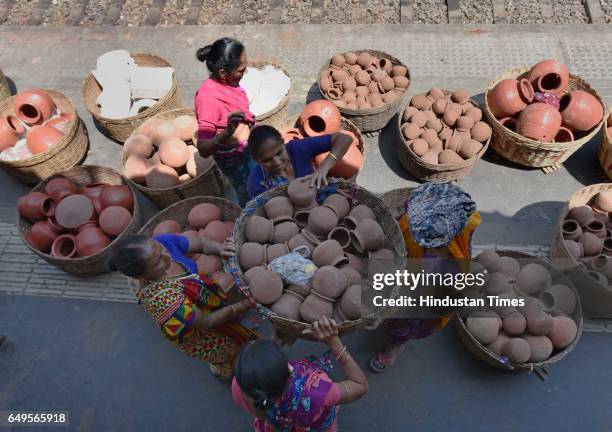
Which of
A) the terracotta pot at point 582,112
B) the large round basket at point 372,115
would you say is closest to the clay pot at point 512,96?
the terracotta pot at point 582,112

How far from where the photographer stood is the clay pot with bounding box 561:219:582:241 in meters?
3.46

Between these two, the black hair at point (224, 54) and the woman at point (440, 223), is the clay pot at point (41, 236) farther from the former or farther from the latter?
the woman at point (440, 223)

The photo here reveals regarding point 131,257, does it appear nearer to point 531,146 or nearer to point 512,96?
point 531,146

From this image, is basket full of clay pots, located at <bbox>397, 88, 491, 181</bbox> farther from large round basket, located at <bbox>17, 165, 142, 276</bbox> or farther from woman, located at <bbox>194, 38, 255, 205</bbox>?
large round basket, located at <bbox>17, 165, 142, 276</bbox>

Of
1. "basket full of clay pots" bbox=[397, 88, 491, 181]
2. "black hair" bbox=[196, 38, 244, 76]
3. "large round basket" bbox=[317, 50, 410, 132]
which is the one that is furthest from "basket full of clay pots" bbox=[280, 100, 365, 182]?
"black hair" bbox=[196, 38, 244, 76]

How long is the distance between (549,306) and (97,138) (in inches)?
202

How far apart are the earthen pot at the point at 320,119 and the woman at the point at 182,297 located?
171 cm

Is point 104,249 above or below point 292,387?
below

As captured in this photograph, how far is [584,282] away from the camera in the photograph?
10.8 feet

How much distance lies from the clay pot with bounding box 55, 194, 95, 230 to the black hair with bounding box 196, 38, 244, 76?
1.91 m

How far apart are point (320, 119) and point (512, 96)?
6.26ft

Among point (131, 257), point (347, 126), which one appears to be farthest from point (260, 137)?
point (347, 126)

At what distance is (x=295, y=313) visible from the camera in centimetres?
254

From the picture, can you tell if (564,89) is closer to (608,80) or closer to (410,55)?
(608,80)
